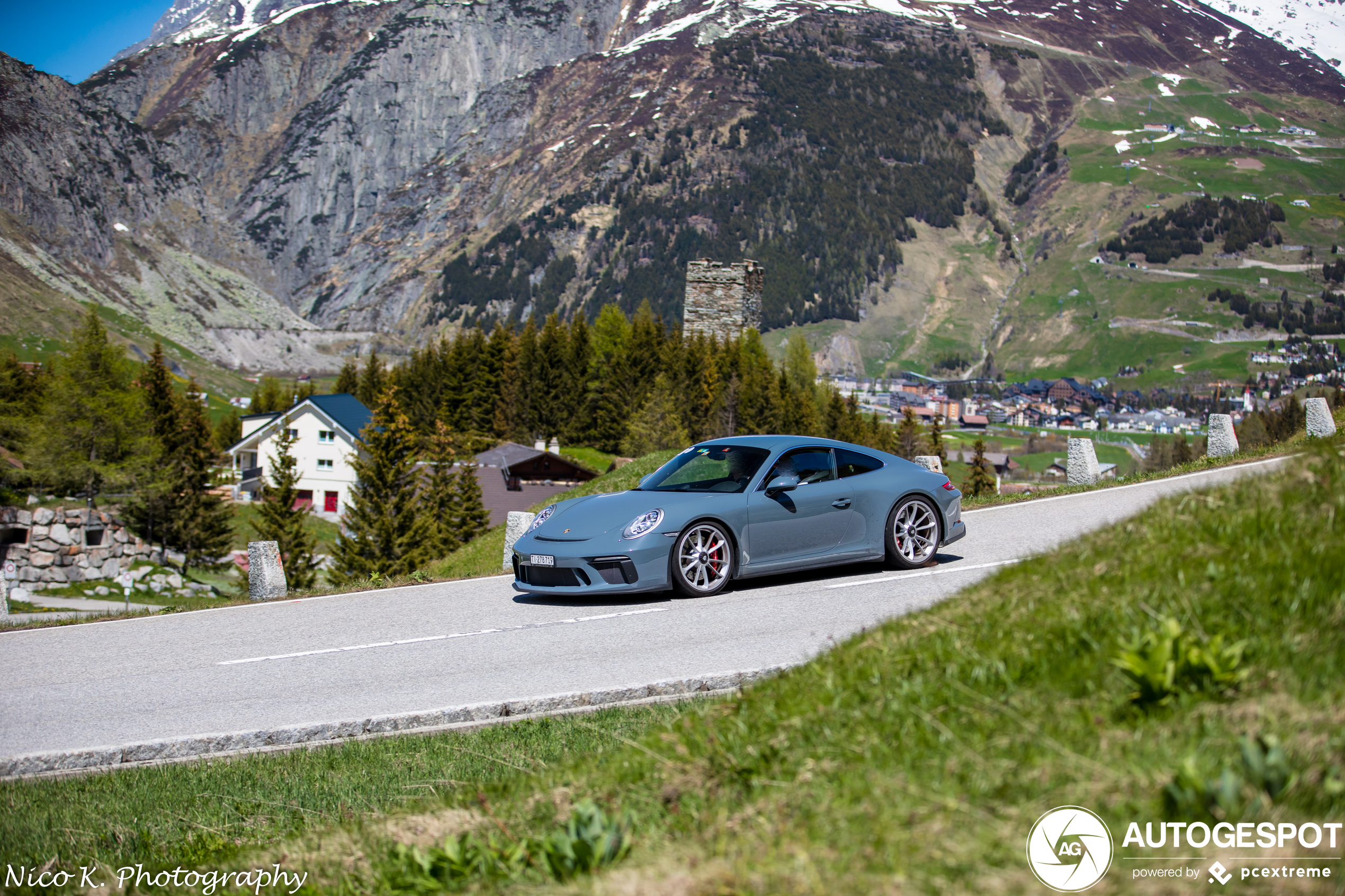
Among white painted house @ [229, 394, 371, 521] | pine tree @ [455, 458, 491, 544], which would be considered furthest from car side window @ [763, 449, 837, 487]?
white painted house @ [229, 394, 371, 521]

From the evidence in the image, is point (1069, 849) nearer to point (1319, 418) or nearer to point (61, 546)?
point (1319, 418)

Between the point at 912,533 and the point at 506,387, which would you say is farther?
the point at 506,387

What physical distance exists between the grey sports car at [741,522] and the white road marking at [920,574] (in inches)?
9.8

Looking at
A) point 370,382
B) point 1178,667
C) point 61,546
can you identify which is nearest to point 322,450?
point 370,382

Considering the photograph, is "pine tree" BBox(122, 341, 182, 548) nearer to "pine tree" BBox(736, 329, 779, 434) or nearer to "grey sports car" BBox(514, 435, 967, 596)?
"pine tree" BBox(736, 329, 779, 434)

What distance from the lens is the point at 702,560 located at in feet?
32.8

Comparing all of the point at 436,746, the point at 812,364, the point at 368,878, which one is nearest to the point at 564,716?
the point at 436,746

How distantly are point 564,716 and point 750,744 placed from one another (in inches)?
112

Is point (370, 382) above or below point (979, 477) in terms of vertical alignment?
above

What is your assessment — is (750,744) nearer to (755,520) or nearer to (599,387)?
(755,520)

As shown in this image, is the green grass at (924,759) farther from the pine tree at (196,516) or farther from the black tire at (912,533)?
the pine tree at (196,516)

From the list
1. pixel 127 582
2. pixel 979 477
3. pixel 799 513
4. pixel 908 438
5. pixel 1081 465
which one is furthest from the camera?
pixel 908 438

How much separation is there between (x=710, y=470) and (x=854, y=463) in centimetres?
154

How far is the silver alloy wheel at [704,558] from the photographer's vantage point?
32.4 ft
